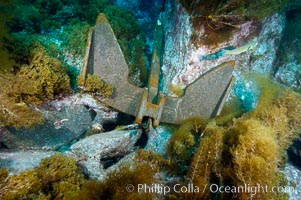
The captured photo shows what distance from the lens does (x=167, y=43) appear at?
6121mm

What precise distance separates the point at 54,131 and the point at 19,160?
0.82 meters

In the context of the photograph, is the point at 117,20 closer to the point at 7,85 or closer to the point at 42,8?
the point at 42,8

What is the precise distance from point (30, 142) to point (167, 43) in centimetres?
368

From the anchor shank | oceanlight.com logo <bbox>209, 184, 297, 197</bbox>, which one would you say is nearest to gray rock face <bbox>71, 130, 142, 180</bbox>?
the anchor shank

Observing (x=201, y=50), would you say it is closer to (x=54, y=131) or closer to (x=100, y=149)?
(x=100, y=149)

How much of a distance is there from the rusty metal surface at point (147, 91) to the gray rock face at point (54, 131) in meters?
0.64

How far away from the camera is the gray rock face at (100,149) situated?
4.26 meters

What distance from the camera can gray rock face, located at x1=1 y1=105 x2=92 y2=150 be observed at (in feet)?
13.7

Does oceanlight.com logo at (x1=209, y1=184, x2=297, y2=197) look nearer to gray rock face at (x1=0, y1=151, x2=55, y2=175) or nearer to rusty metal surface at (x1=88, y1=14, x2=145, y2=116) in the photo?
rusty metal surface at (x1=88, y1=14, x2=145, y2=116)

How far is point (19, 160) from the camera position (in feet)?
12.6

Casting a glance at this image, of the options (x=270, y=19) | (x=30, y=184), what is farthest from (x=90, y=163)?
(x=270, y=19)

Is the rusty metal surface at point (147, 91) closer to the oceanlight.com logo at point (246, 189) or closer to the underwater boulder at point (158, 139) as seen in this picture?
the underwater boulder at point (158, 139)

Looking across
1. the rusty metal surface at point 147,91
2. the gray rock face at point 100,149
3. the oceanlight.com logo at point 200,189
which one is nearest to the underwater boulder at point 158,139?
the rusty metal surface at point 147,91

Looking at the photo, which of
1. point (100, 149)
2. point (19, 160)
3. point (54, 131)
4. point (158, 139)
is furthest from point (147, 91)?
point (19, 160)
